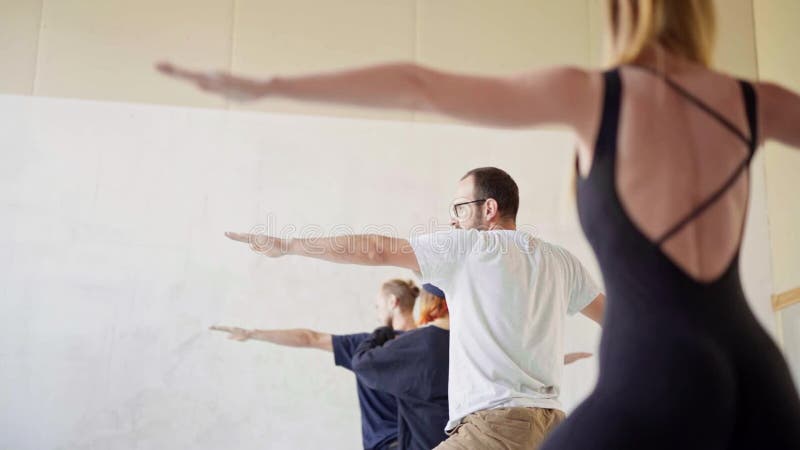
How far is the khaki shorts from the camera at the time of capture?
1785 mm

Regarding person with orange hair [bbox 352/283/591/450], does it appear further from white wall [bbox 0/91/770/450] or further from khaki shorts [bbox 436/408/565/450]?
white wall [bbox 0/91/770/450]

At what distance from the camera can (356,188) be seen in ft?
13.7

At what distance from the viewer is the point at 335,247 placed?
1.64 metres

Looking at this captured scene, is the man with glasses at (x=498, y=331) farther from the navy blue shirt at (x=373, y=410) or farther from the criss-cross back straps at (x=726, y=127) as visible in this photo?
the navy blue shirt at (x=373, y=410)

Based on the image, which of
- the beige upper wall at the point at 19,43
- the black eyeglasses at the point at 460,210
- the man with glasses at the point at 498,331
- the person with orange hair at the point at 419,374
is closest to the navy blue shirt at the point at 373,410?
the person with orange hair at the point at 419,374

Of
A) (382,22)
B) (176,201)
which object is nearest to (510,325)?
(176,201)

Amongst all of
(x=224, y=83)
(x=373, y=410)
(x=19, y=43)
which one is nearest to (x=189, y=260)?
(x=19, y=43)

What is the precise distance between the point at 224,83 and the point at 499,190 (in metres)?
1.31

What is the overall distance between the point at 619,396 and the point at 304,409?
3.17 m

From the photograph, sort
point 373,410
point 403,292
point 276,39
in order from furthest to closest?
point 276,39, point 403,292, point 373,410

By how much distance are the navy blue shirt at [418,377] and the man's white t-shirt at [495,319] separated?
1.53 feet

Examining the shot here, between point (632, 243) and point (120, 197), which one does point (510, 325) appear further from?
point (120, 197)

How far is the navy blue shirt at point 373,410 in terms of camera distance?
9.18 feet

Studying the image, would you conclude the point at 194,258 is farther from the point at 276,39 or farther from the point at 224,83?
the point at 224,83
